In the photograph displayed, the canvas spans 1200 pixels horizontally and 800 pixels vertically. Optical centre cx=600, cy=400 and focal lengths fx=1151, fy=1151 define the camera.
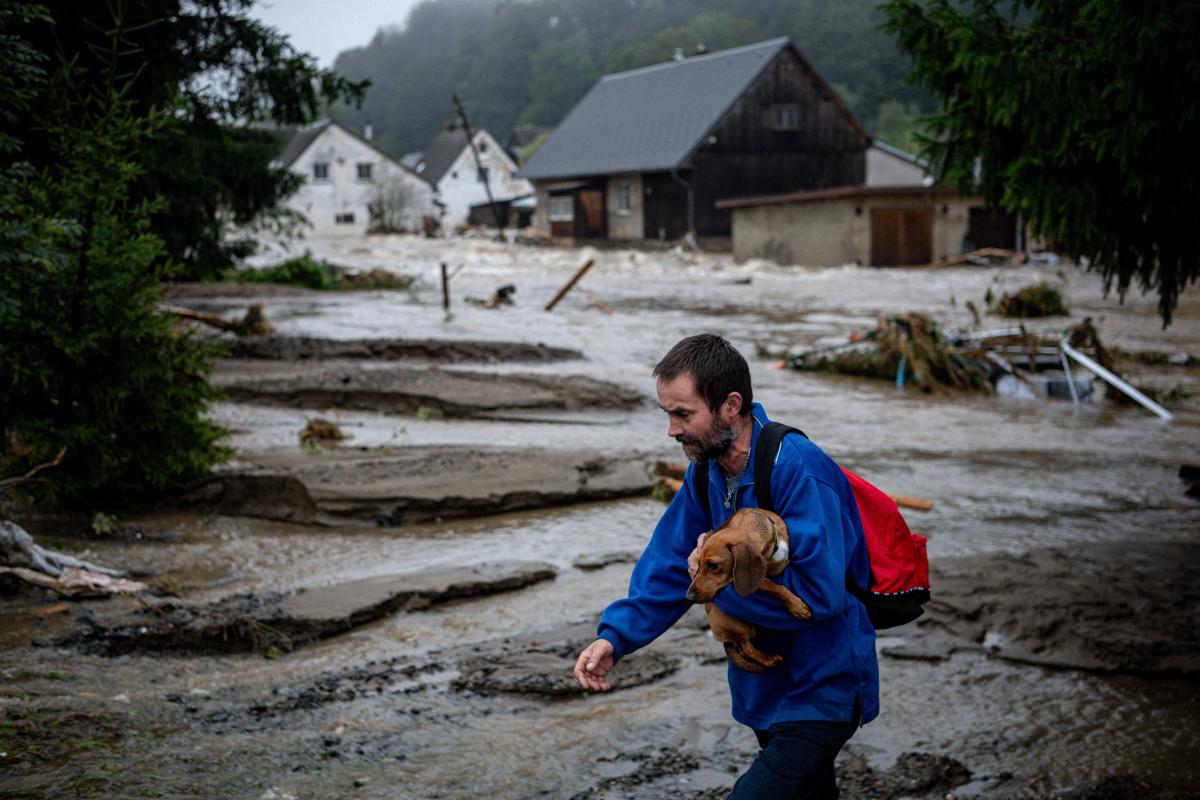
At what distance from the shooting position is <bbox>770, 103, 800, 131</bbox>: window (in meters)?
53.8

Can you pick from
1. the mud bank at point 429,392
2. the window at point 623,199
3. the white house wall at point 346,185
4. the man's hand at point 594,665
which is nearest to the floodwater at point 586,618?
the mud bank at point 429,392

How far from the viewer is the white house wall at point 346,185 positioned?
7162 centimetres

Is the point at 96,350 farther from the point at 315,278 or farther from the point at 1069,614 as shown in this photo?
the point at 315,278

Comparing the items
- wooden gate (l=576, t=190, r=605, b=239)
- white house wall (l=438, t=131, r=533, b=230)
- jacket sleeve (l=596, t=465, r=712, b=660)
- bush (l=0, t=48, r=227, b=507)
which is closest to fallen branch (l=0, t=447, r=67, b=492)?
bush (l=0, t=48, r=227, b=507)

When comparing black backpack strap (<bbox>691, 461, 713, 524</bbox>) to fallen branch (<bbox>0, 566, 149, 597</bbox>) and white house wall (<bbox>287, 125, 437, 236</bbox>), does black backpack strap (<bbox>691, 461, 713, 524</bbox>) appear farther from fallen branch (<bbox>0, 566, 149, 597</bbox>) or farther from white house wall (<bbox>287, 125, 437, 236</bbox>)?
white house wall (<bbox>287, 125, 437, 236</bbox>)

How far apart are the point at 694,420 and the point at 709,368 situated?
0.14 meters

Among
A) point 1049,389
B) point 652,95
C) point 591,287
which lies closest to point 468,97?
point 652,95

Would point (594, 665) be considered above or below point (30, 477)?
above

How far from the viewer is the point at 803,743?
2.81 m

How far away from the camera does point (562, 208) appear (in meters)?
58.6

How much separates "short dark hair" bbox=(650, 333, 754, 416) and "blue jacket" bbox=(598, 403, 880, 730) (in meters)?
0.14

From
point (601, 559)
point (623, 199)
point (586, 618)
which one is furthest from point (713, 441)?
point (623, 199)

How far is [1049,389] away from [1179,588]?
30.9 feet

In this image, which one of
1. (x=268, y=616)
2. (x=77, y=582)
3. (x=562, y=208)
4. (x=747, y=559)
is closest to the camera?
(x=747, y=559)
